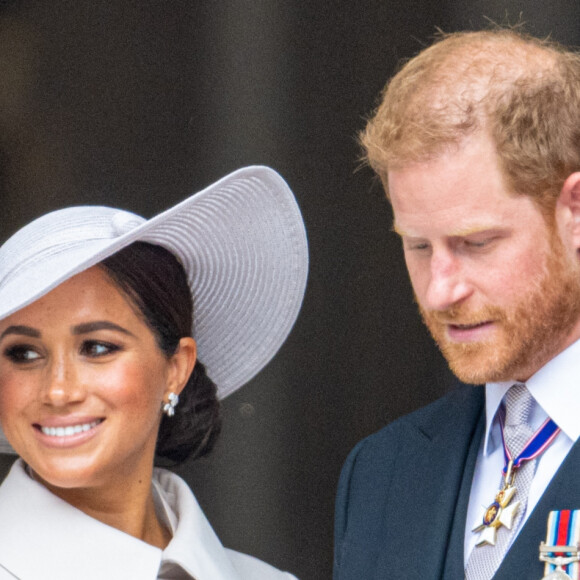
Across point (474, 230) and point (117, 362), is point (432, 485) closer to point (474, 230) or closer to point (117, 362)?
Result: point (474, 230)

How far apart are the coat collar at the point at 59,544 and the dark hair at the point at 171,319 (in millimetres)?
320

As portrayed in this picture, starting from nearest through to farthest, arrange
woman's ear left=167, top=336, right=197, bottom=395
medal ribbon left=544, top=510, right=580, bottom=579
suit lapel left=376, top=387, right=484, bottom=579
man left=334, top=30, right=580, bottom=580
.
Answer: medal ribbon left=544, top=510, right=580, bottom=579, man left=334, top=30, right=580, bottom=580, suit lapel left=376, top=387, right=484, bottom=579, woman's ear left=167, top=336, right=197, bottom=395

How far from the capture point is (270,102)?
3.16 metres

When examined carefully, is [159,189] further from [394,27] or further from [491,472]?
[491,472]

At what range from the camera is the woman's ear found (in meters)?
2.42

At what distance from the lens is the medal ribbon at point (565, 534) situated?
193cm

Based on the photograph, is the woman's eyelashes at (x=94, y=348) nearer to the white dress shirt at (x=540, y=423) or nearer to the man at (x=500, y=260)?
the man at (x=500, y=260)

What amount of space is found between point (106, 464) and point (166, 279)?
41 centimetres

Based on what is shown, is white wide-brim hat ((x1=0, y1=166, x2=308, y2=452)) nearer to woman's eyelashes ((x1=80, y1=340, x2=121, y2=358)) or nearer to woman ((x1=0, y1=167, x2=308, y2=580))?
woman ((x1=0, y1=167, x2=308, y2=580))

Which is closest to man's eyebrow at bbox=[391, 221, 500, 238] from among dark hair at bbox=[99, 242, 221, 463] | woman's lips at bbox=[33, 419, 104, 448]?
dark hair at bbox=[99, 242, 221, 463]

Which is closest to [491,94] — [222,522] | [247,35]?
[247,35]

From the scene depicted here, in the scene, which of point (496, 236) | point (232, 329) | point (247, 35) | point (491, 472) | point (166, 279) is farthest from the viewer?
point (247, 35)

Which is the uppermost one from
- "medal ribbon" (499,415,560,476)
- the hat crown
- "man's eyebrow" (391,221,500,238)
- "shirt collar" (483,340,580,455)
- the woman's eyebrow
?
the hat crown

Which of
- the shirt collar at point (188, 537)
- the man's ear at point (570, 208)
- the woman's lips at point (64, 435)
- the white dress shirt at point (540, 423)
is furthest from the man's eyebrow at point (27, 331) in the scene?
the man's ear at point (570, 208)
